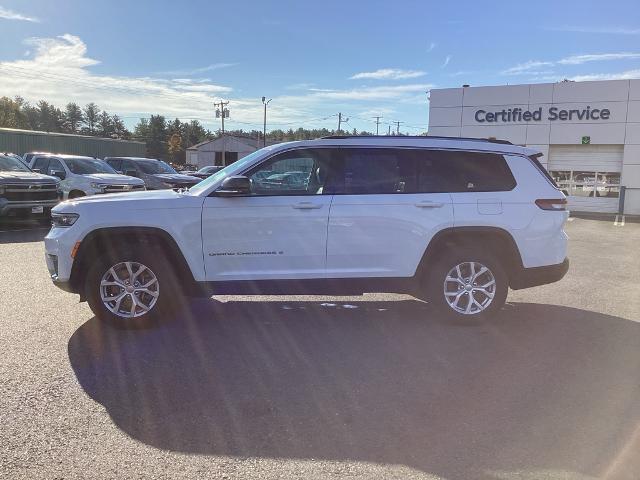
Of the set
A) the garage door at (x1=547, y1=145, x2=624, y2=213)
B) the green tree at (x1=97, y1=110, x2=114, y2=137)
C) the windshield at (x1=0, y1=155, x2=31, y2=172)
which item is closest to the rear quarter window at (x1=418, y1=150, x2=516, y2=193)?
the windshield at (x1=0, y1=155, x2=31, y2=172)

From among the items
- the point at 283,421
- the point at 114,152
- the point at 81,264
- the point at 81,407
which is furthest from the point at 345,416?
the point at 114,152

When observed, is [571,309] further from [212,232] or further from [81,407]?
[81,407]

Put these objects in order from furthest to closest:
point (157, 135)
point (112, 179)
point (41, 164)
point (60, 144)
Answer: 1. point (157, 135)
2. point (60, 144)
3. point (41, 164)
4. point (112, 179)

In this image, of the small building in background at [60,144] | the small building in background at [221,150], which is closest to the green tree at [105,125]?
the small building in background at [221,150]

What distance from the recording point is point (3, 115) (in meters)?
109

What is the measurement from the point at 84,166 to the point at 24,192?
3.23 m

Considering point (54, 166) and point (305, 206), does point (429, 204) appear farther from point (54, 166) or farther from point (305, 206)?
point (54, 166)

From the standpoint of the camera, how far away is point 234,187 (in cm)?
531

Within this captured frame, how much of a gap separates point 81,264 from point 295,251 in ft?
7.02

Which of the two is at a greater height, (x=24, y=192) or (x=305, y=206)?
(x=305, y=206)

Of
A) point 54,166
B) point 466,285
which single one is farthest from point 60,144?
point 466,285

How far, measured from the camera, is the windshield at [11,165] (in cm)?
1446

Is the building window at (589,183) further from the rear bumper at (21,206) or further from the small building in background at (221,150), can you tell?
the small building in background at (221,150)

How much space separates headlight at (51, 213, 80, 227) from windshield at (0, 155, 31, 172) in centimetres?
1050
